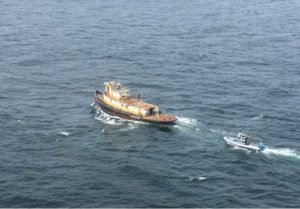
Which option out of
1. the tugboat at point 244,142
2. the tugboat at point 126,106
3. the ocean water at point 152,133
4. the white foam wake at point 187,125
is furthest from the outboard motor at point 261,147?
the tugboat at point 126,106

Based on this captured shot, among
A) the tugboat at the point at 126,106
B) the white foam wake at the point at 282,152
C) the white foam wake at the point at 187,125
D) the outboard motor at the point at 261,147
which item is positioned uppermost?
the tugboat at the point at 126,106

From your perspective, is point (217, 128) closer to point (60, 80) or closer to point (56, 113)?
point (56, 113)

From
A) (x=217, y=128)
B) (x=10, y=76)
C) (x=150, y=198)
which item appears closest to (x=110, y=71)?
(x=10, y=76)

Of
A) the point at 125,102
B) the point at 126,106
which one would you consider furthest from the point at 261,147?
the point at 125,102

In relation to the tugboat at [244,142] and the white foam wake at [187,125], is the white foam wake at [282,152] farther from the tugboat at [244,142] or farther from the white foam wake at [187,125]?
the white foam wake at [187,125]

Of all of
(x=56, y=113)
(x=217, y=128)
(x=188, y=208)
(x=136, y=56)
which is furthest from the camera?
(x=136, y=56)
